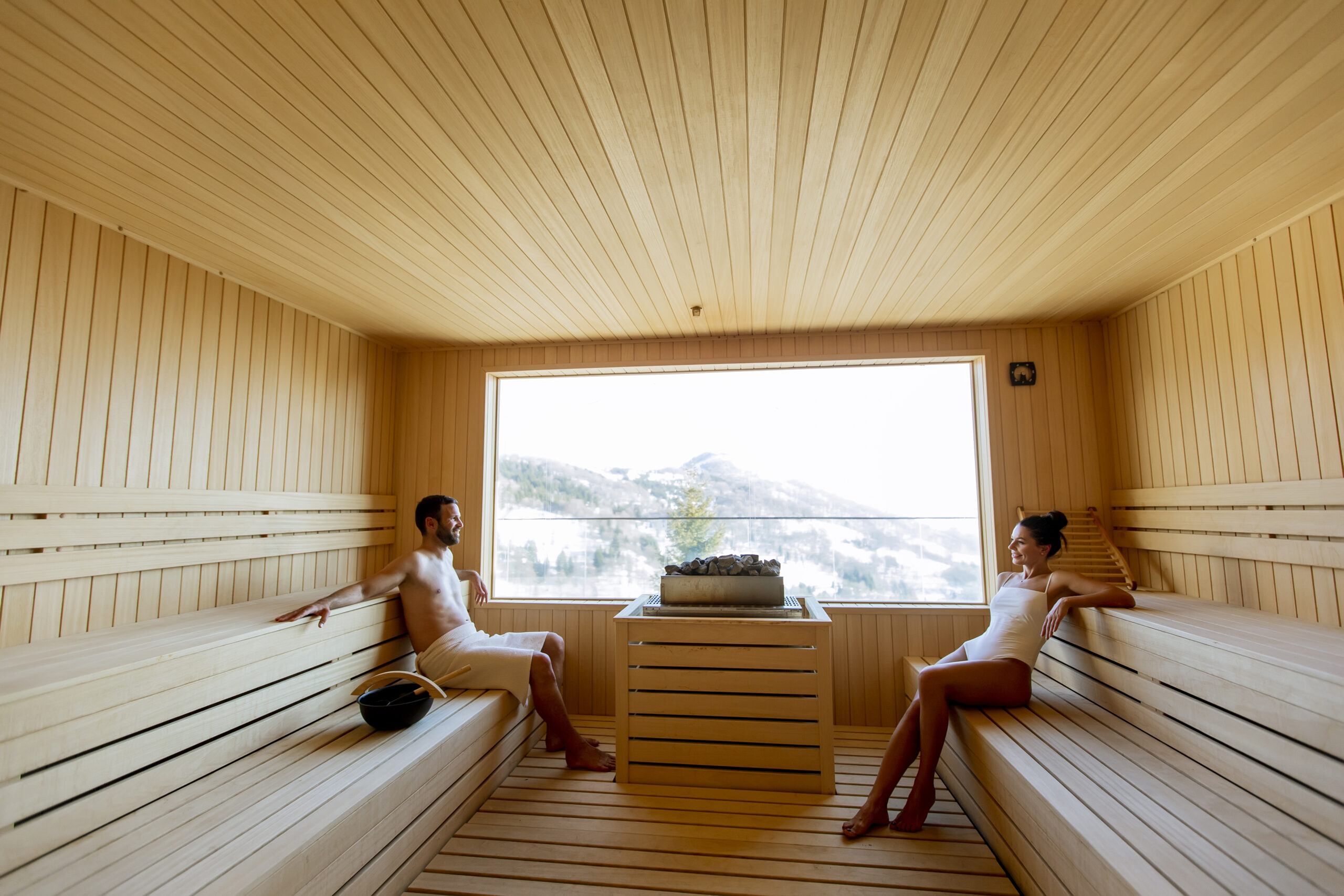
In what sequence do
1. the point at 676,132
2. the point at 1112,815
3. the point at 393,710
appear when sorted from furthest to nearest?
the point at 393,710 < the point at 676,132 < the point at 1112,815

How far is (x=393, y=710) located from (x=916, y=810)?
204 cm

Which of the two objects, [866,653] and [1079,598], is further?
[866,653]

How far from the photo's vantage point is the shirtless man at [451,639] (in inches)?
116

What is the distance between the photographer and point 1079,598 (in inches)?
102

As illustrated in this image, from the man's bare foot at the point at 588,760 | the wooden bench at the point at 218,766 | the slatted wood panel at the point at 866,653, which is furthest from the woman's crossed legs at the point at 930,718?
the wooden bench at the point at 218,766

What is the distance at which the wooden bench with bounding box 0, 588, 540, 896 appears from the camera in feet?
4.88

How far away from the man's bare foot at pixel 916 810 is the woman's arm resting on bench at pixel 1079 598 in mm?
834

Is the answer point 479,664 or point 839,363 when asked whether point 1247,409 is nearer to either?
point 839,363

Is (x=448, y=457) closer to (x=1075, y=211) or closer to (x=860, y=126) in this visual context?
(x=860, y=126)

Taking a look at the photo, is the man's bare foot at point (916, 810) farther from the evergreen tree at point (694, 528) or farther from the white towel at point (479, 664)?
the evergreen tree at point (694, 528)

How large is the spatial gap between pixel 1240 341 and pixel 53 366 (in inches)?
188

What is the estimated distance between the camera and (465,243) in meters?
2.61

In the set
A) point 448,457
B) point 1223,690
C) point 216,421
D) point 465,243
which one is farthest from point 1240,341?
point 216,421

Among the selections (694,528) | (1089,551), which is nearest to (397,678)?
(694,528)
